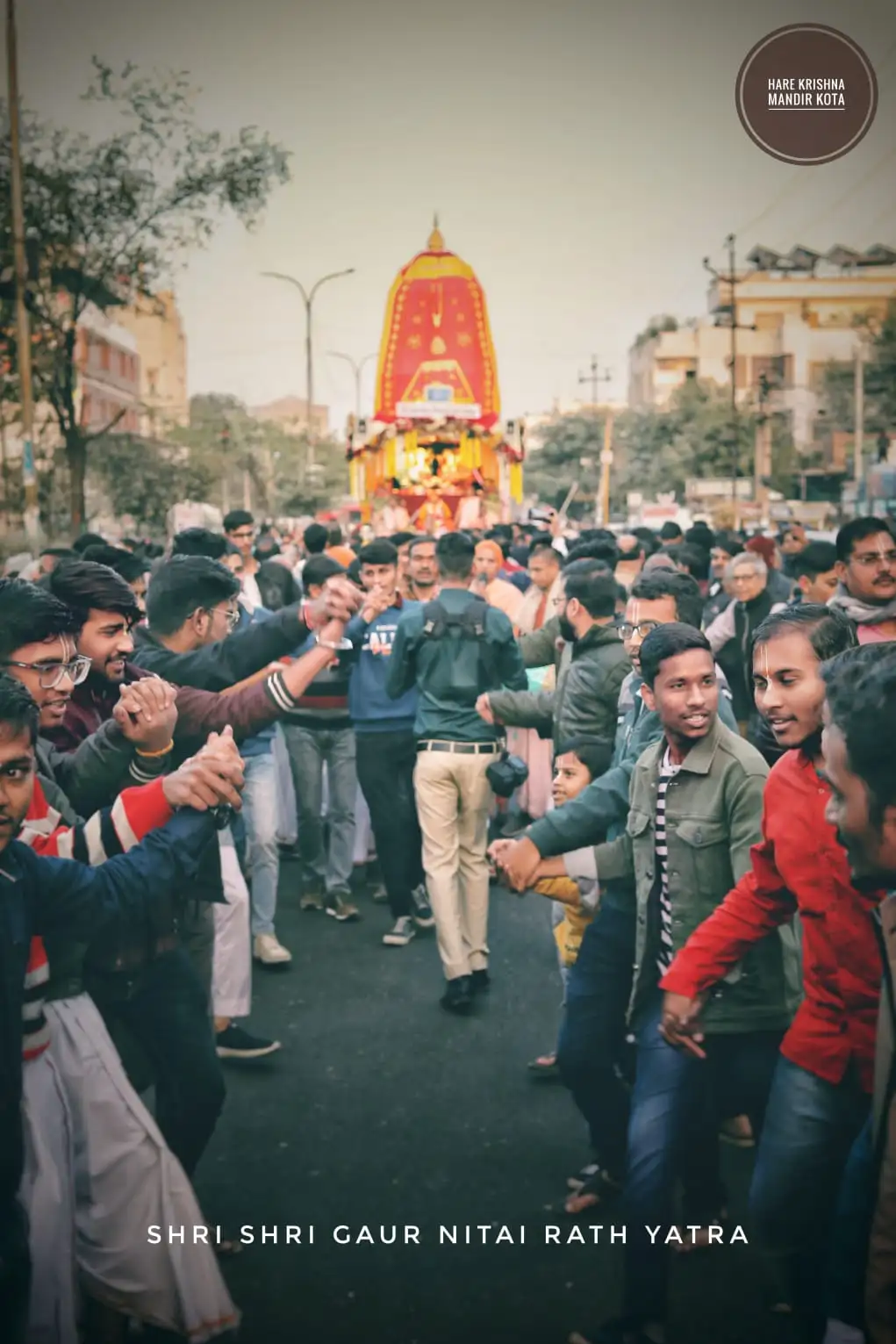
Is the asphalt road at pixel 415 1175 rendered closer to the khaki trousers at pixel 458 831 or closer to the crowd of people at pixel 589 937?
the crowd of people at pixel 589 937

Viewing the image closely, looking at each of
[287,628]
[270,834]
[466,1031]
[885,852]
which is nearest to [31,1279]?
[885,852]

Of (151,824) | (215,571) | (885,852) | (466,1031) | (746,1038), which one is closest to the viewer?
(885,852)

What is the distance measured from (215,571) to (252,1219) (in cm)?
197

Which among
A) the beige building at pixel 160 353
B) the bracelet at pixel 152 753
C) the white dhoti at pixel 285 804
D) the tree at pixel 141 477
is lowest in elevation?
the white dhoti at pixel 285 804

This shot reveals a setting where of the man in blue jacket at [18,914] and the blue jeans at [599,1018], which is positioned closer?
the man in blue jacket at [18,914]

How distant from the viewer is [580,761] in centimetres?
469

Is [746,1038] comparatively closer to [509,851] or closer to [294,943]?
[509,851]

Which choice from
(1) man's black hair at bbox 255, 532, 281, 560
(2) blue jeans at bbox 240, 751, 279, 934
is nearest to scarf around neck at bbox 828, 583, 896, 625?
(2) blue jeans at bbox 240, 751, 279, 934

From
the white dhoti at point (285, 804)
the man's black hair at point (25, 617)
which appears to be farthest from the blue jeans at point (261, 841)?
the man's black hair at point (25, 617)


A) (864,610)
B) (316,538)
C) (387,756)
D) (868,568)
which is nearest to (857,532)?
(868,568)

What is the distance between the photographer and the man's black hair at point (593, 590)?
217 inches

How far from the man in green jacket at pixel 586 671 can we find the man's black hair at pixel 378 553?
1.82 metres

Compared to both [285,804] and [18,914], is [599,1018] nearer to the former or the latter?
[18,914]

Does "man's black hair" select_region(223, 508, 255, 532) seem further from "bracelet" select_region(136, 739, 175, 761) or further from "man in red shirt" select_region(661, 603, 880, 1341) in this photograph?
"man in red shirt" select_region(661, 603, 880, 1341)
